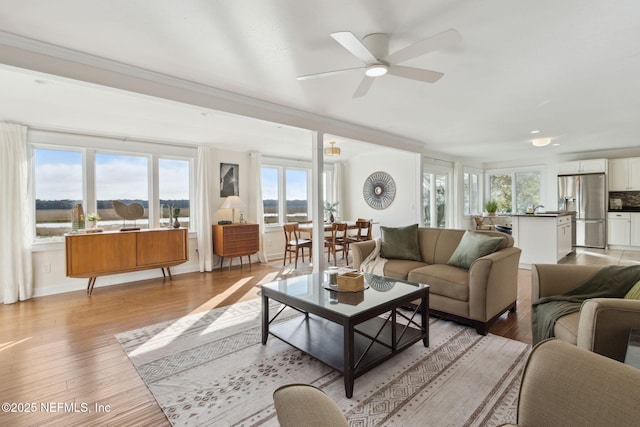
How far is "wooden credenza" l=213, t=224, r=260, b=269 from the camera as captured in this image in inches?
223

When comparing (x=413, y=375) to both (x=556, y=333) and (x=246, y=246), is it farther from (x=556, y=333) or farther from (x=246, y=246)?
(x=246, y=246)

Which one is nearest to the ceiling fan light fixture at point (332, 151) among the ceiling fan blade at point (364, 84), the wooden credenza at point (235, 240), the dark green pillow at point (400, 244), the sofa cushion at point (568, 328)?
the wooden credenza at point (235, 240)

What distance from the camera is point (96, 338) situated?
2.86m

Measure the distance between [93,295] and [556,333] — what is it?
17.0 ft

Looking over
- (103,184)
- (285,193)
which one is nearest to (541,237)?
(285,193)

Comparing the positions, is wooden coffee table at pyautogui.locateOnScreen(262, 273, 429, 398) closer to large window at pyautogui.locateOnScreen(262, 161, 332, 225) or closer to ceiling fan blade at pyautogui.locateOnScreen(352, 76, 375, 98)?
ceiling fan blade at pyautogui.locateOnScreen(352, 76, 375, 98)

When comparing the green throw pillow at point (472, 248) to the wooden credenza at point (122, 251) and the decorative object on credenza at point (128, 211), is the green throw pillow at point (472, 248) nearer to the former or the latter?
the wooden credenza at point (122, 251)

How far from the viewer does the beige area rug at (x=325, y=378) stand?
1.77 meters

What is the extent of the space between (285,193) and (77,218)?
13.0 ft

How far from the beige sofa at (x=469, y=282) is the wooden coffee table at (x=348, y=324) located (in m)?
0.45

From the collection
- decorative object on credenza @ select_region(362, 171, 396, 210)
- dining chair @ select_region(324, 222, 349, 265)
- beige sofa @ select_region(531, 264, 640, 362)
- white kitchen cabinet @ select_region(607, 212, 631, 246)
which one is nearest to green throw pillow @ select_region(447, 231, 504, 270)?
beige sofa @ select_region(531, 264, 640, 362)

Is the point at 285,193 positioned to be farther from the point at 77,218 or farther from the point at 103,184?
the point at 77,218

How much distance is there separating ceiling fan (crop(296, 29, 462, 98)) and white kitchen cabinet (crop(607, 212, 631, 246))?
7.77 m

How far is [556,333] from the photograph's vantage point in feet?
6.18
